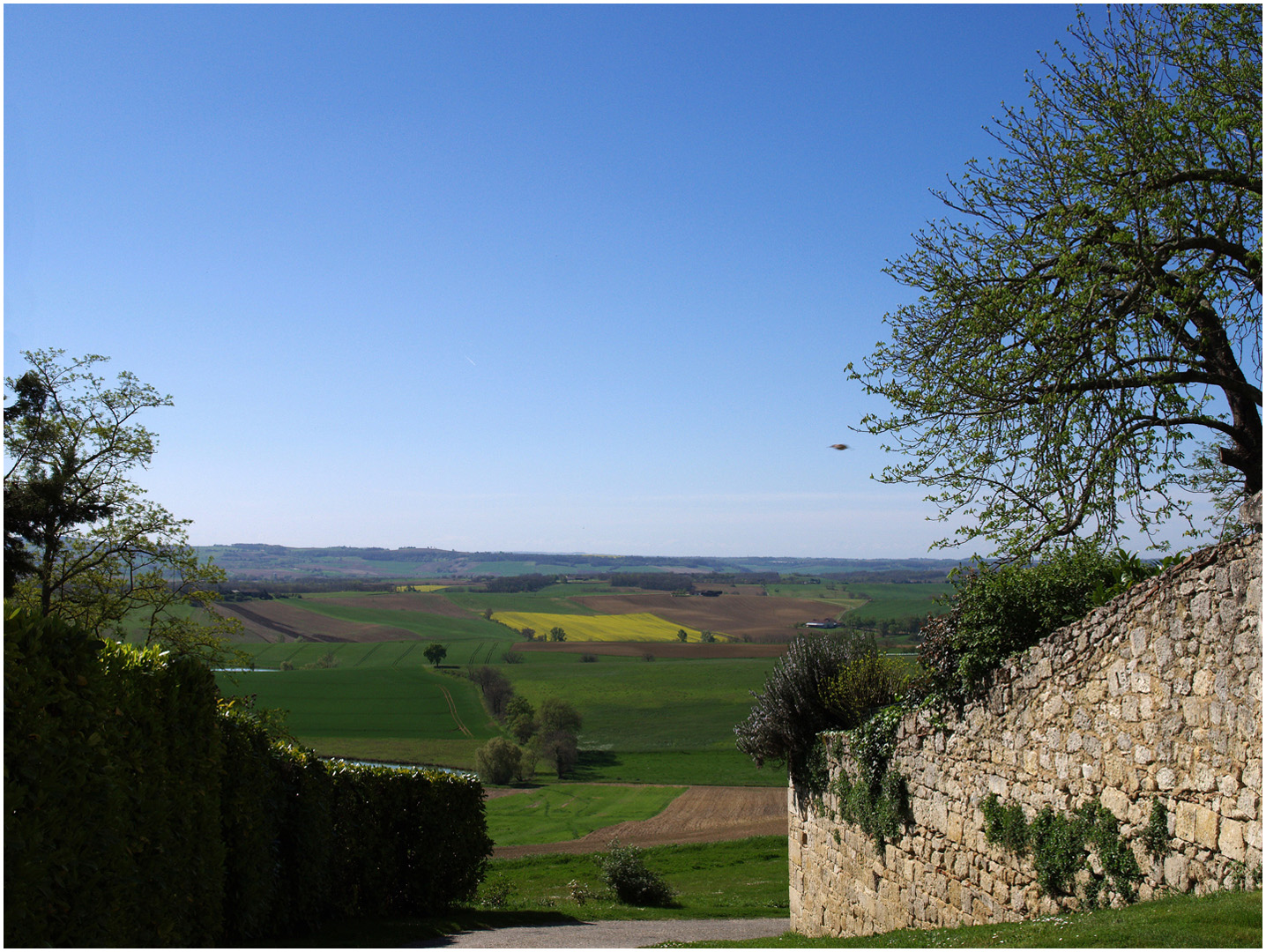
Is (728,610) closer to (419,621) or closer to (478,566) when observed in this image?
(419,621)

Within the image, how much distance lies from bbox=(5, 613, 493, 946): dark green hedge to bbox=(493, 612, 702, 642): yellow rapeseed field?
278ft

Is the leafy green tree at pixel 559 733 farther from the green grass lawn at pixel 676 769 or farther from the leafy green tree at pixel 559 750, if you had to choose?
the green grass lawn at pixel 676 769

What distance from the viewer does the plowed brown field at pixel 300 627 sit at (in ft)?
269

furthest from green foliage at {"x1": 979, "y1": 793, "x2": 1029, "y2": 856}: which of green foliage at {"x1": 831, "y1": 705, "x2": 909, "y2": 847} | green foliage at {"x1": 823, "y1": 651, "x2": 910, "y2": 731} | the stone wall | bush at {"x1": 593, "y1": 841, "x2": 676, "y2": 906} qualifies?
bush at {"x1": 593, "y1": 841, "x2": 676, "y2": 906}

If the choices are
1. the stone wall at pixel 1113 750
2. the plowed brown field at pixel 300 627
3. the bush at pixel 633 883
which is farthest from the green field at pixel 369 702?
the stone wall at pixel 1113 750

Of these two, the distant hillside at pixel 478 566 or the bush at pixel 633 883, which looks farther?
the distant hillside at pixel 478 566

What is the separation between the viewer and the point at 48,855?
4863 millimetres

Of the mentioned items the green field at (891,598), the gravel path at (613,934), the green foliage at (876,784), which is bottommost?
the green field at (891,598)

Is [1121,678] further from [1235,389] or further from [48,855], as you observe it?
[48,855]

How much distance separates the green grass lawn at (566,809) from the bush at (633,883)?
15223 millimetres

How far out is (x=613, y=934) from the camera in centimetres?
1294

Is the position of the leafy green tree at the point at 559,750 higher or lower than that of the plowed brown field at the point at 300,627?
lower

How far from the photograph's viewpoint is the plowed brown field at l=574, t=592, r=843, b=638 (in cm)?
8825

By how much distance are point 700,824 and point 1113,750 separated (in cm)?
3201
